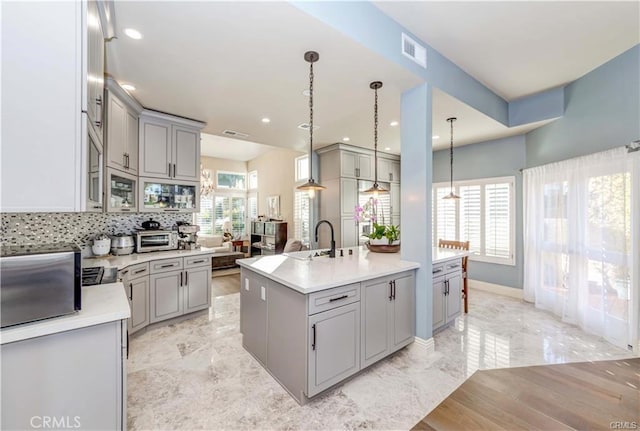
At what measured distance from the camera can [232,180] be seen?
371 inches

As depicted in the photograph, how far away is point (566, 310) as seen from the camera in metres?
3.52

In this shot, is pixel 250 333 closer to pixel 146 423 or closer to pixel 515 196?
pixel 146 423

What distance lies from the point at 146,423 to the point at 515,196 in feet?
18.3

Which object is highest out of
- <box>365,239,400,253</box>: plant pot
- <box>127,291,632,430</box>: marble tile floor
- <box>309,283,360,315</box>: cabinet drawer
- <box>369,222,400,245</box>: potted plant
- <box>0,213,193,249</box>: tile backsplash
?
<box>0,213,193,249</box>: tile backsplash

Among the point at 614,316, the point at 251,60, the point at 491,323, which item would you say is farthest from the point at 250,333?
the point at 614,316

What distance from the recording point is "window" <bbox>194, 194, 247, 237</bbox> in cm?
873

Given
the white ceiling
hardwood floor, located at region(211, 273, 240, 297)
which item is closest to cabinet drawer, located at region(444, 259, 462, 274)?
the white ceiling

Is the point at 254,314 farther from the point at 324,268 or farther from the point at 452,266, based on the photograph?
the point at 452,266

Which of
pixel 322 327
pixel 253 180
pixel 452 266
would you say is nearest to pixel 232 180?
pixel 253 180

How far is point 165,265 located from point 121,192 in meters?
1.02

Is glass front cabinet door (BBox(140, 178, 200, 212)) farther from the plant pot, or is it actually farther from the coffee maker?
the plant pot

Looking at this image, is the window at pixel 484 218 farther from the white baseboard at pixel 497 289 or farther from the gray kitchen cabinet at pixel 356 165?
the gray kitchen cabinet at pixel 356 165

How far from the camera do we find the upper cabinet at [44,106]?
3.81 feet

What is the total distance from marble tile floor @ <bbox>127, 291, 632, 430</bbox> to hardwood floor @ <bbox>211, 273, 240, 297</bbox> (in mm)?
1259
